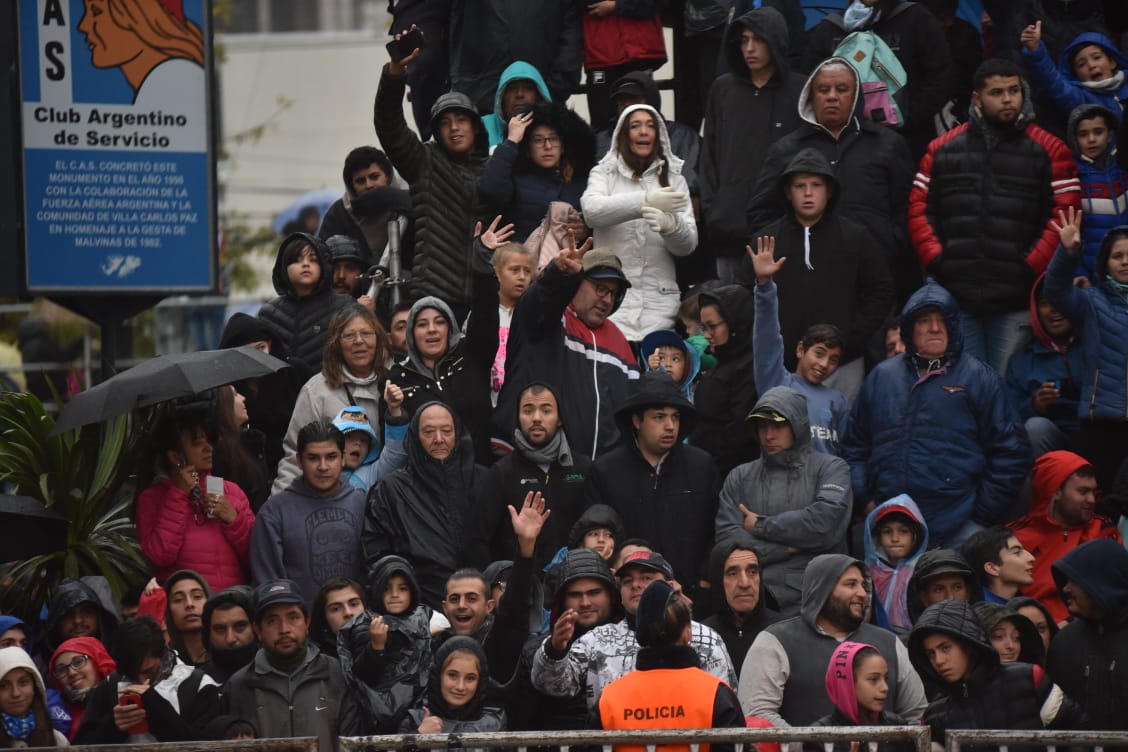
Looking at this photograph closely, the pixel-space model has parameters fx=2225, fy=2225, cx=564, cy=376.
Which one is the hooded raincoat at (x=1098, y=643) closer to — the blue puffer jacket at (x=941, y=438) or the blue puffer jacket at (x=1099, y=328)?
the blue puffer jacket at (x=941, y=438)

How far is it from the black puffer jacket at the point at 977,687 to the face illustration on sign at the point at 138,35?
17.1ft

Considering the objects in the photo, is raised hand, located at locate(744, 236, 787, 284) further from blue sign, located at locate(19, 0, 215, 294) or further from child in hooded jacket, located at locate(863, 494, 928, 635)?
blue sign, located at locate(19, 0, 215, 294)

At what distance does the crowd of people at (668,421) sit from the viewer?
9.91 metres

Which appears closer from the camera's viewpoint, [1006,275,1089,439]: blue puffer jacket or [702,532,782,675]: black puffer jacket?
[702,532,782,675]: black puffer jacket

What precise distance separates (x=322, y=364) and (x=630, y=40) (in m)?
3.68

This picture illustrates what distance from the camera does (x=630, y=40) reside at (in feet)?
49.8

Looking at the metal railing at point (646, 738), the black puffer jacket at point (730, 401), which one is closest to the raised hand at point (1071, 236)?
the black puffer jacket at point (730, 401)

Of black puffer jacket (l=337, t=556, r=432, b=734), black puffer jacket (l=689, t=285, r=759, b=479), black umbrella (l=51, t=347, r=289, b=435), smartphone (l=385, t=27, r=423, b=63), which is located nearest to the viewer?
black puffer jacket (l=337, t=556, r=432, b=734)

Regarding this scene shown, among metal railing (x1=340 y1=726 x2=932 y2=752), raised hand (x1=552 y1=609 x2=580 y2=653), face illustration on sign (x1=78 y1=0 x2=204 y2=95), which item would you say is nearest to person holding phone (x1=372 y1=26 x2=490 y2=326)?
Result: face illustration on sign (x1=78 y1=0 x2=204 y2=95)

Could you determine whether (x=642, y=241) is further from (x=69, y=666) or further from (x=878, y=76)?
(x=69, y=666)

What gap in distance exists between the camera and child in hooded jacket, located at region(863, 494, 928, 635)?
1140 cm

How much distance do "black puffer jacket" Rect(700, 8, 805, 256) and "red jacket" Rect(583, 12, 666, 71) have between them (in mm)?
1001

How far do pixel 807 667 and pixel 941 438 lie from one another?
2680 mm

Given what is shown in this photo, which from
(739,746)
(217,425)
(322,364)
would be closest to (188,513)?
(217,425)
